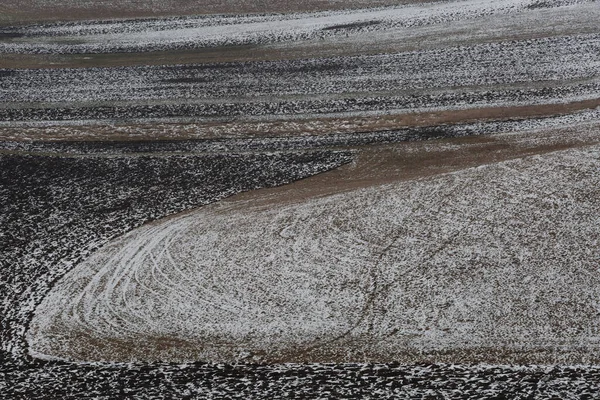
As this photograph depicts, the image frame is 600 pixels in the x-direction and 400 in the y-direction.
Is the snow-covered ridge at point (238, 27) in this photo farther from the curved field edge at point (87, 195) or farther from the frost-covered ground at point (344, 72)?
the curved field edge at point (87, 195)

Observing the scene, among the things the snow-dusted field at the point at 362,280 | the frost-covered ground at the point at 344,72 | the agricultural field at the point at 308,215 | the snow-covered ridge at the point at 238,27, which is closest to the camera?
the agricultural field at the point at 308,215

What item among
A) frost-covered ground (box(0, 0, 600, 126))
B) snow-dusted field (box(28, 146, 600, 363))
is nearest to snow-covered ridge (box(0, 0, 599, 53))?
frost-covered ground (box(0, 0, 600, 126))

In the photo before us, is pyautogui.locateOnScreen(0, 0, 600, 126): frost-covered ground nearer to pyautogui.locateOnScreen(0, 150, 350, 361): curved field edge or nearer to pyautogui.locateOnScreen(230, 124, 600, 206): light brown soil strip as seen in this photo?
pyautogui.locateOnScreen(230, 124, 600, 206): light brown soil strip

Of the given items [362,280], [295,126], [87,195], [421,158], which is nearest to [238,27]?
[295,126]

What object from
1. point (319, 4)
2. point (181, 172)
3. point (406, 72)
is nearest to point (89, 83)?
point (181, 172)

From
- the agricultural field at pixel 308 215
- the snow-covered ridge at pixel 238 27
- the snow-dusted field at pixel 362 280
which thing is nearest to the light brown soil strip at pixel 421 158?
the agricultural field at pixel 308 215

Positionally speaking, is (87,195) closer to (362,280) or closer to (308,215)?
(308,215)

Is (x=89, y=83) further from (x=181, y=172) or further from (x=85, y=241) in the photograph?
(x=85, y=241)
